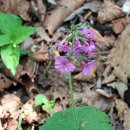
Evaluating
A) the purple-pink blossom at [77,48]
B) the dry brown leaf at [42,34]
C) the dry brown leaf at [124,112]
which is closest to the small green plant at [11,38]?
the dry brown leaf at [42,34]

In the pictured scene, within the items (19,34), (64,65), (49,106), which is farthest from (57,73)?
(64,65)

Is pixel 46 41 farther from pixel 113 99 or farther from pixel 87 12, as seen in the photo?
pixel 113 99

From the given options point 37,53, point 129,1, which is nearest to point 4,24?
point 37,53

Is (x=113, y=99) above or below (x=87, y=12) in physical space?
below

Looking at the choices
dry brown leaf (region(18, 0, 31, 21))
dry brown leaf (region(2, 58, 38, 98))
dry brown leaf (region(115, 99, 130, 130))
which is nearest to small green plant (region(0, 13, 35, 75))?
dry brown leaf (region(2, 58, 38, 98))

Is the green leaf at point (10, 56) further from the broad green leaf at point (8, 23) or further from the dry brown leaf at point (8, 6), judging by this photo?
the dry brown leaf at point (8, 6)

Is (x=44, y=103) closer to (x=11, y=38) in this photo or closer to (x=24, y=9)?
(x=11, y=38)
